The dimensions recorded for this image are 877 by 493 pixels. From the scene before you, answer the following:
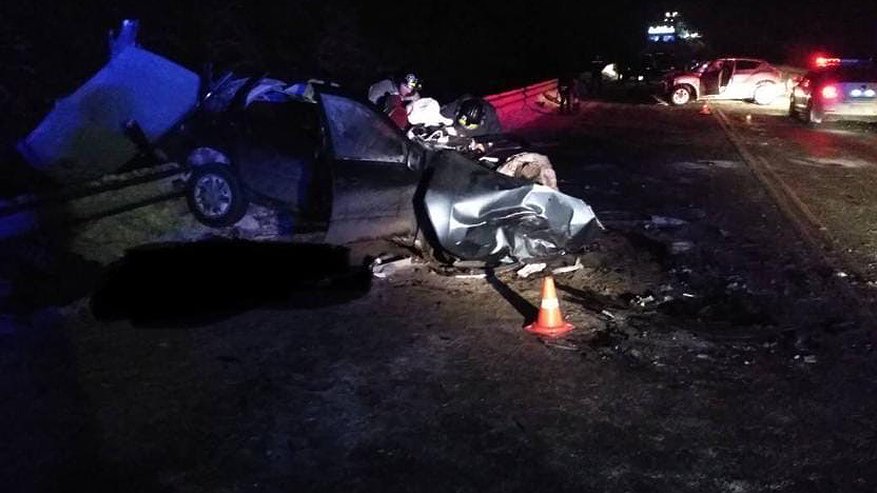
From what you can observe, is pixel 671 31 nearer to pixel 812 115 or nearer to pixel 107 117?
pixel 812 115

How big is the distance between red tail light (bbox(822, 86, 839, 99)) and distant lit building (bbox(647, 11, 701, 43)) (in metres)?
52.1

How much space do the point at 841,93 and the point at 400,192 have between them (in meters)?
15.0

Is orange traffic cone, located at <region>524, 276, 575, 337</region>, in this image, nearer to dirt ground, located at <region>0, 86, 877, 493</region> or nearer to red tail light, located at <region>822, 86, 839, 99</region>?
dirt ground, located at <region>0, 86, 877, 493</region>

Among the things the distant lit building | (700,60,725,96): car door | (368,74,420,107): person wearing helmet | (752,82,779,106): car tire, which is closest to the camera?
(368,74,420,107): person wearing helmet

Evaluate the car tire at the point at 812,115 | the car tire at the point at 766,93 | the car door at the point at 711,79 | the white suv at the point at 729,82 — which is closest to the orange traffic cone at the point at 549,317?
the car tire at the point at 812,115

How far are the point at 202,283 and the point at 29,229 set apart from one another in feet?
5.72

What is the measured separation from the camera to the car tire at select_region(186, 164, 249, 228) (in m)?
8.62

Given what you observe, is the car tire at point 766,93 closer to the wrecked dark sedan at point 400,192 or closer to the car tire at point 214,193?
the wrecked dark sedan at point 400,192

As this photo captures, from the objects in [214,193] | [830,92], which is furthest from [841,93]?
[214,193]

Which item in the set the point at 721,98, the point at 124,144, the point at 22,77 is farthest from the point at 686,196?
the point at 721,98

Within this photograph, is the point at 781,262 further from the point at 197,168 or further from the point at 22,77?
the point at 22,77

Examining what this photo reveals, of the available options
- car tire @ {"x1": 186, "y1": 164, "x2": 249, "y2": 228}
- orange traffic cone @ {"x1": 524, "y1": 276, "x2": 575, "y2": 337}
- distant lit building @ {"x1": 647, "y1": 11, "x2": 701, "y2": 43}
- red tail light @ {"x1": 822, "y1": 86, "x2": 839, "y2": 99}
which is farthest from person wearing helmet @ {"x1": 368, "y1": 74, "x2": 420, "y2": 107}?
distant lit building @ {"x1": 647, "y1": 11, "x2": 701, "y2": 43}

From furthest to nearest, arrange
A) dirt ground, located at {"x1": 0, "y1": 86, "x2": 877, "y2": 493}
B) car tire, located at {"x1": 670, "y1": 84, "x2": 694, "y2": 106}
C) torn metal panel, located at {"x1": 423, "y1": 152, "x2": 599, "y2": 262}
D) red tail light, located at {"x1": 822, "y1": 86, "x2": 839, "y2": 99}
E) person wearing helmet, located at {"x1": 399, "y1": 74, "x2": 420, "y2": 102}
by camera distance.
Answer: car tire, located at {"x1": 670, "y1": 84, "x2": 694, "y2": 106} → red tail light, located at {"x1": 822, "y1": 86, "x2": 839, "y2": 99} → person wearing helmet, located at {"x1": 399, "y1": 74, "x2": 420, "y2": 102} → torn metal panel, located at {"x1": 423, "y1": 152, "x2": 599, "y2": 262} → dirt ground, located at {"x1": 0, "y1": 86, "x2": 877, "y2": 493}

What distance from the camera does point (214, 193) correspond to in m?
8.63
